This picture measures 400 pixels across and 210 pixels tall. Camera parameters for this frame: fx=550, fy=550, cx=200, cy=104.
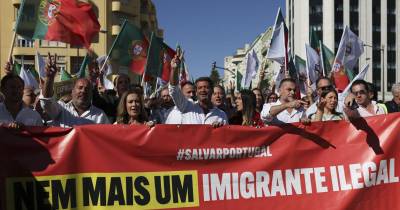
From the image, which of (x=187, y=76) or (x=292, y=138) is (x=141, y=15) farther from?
(x=292, y=138)

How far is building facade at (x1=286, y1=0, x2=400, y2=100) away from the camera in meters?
73.8

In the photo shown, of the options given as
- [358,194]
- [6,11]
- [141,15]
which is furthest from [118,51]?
[141,15]

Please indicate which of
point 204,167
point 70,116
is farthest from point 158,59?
point 204,167

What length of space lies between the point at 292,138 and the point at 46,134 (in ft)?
8.28

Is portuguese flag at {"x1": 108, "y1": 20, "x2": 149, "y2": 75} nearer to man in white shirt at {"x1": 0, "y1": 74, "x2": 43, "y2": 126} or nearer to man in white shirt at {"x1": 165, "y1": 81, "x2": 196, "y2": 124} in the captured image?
man in white shirt at {"x1": 165, "y1": 81, "x2": 196, "y2": 124}

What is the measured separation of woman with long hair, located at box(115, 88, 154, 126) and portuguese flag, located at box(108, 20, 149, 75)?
5.07 meters

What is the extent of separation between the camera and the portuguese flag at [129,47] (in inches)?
429

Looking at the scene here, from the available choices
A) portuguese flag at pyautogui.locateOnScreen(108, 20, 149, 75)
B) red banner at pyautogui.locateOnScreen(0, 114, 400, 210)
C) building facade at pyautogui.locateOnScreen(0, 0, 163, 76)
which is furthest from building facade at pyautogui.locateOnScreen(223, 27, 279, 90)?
red banner at pyautogui.locateOnScreen(0, 114, 400, 210)

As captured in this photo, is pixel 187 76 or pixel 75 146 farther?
pixel 187 76

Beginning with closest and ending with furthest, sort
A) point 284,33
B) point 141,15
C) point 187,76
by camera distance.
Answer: point 284,33, point 187,76, point 141,15

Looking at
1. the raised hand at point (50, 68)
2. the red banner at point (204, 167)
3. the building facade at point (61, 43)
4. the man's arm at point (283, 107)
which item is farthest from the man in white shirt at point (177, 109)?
the building facade at point (61, 43)

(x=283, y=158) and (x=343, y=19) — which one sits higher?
(x=343, y=19)

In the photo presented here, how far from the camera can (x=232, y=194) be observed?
5512 mm

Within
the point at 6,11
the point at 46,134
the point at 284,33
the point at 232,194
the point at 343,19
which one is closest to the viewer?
the point at 46,134
